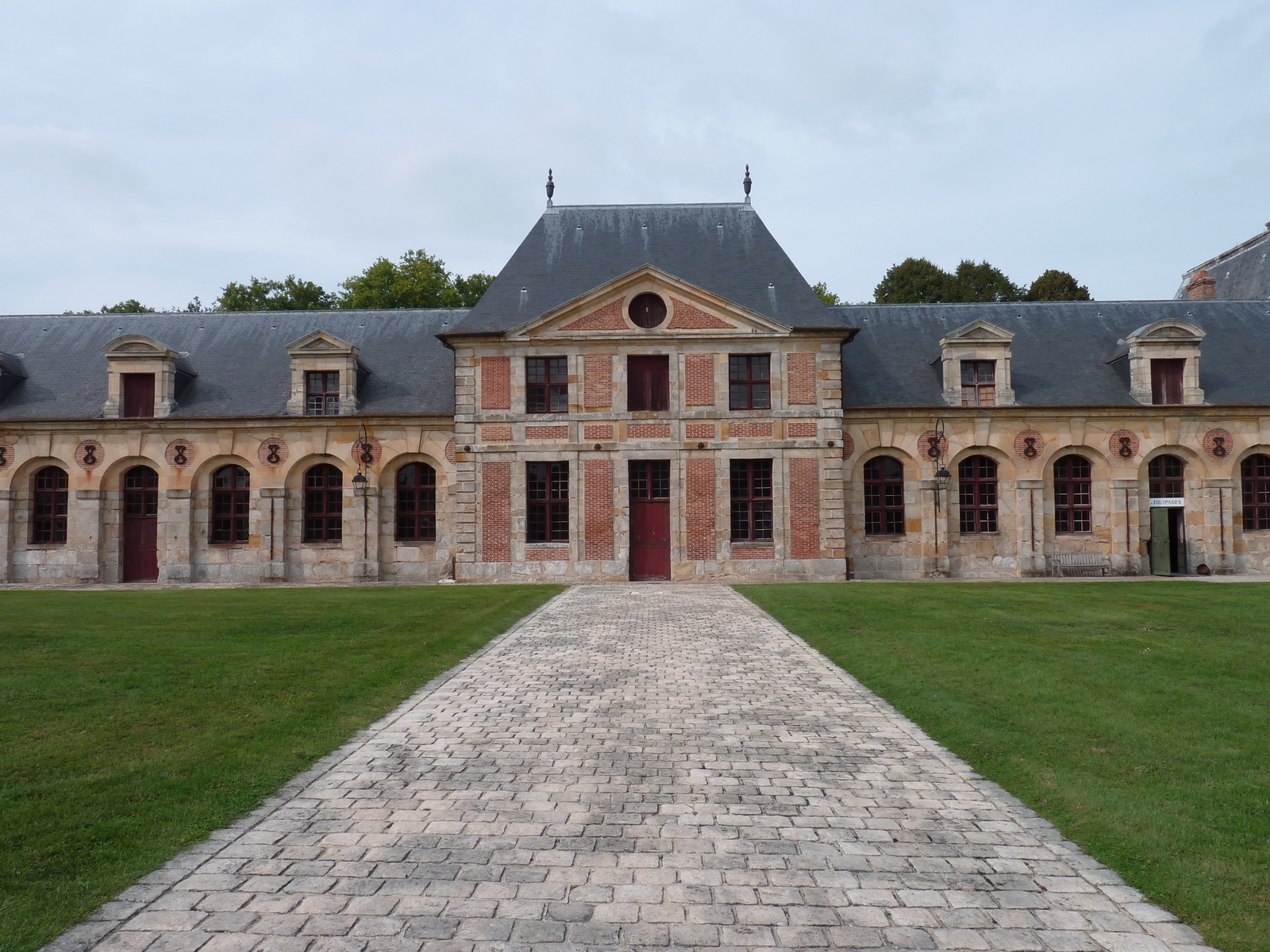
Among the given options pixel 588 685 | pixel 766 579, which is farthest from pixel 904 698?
pixel 766 579

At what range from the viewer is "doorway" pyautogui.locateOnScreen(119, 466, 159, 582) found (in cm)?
2252

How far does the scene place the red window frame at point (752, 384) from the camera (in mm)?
21391

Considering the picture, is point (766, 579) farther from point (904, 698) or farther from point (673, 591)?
point (904, 698)

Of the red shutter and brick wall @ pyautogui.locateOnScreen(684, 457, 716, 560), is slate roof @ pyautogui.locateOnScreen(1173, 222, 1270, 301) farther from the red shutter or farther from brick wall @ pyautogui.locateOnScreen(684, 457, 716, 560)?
the red shutter

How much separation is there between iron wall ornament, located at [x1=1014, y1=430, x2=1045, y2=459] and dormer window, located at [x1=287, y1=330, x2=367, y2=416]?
63.5 ft

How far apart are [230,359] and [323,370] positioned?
3.92 meters

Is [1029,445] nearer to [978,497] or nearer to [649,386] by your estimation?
[978,497]

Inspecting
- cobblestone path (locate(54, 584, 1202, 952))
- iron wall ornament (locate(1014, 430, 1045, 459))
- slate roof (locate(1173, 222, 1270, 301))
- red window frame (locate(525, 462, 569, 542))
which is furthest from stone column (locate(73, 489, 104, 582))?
slate roof (locate(1173, 222, 1270, 301))

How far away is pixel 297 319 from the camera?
25641 millimetres

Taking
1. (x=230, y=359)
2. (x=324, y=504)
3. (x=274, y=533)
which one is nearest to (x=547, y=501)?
(x=324, y=504)

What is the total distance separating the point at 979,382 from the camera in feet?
74.1

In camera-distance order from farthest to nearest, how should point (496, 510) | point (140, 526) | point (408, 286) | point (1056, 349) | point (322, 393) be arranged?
point (408, 286)
point (1056, 349)
point (322, 393)
point (140, 526)
point (496, 510)

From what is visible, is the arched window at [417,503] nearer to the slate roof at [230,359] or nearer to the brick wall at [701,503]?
the slate roof at [230,359]

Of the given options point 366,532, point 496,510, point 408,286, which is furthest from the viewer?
point 408,286
